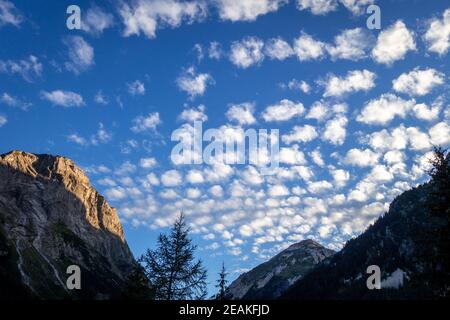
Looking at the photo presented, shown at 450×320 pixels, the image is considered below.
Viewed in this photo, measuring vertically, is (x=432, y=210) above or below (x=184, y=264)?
above

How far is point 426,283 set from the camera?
69.1 feet

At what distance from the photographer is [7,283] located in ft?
650

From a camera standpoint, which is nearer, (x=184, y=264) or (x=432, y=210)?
(x=432, y=210)
